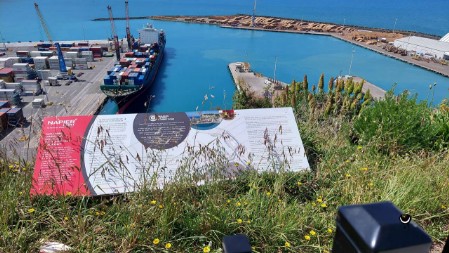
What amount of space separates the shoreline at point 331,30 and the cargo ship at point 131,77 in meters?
24.8

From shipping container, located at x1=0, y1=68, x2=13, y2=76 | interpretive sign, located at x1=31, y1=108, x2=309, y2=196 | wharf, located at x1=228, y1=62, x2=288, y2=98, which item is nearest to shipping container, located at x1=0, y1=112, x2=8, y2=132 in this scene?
shipping container, located at x1=0, y1=68, x2=13, y2=76

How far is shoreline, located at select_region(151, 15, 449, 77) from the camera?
37.5 meters

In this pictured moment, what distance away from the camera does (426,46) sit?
3884 centimetres

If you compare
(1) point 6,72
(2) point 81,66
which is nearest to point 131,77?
(2) point 81,66

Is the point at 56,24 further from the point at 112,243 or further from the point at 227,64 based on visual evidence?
the point at 112,243

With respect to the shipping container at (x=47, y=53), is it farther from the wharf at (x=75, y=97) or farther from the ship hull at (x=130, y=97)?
the ship hull at (x=130, y=97)

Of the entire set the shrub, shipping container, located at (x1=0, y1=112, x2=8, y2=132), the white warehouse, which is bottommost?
shipping container, located at (x1=0, y1=112, x2=8, y2=132)

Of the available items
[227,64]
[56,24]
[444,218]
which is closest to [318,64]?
[227,64]

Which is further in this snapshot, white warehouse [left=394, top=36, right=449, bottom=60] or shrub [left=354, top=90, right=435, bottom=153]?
white warehouse [left=394, top=36, right=449, bottom=60]

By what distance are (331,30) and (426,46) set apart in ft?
56.3

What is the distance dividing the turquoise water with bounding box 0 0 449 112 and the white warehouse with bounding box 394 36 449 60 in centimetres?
409

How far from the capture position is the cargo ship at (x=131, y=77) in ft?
85.0

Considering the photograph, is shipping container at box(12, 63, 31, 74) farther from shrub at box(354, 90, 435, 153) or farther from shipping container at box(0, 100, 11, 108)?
shrub at box(354, 90, 435, 153)

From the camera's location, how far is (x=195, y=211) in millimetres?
2367
